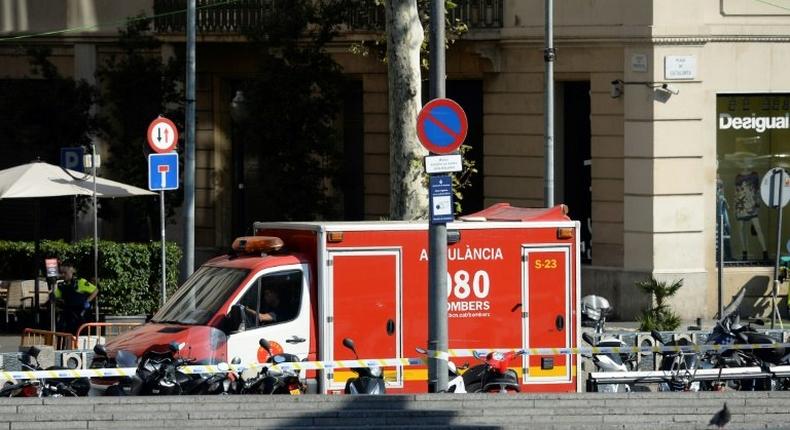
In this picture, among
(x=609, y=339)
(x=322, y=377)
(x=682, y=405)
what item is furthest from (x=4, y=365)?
(x=682, y=405)

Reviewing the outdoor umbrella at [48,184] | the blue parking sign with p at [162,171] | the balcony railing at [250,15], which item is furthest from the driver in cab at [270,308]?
the balcony railing at [250,15]

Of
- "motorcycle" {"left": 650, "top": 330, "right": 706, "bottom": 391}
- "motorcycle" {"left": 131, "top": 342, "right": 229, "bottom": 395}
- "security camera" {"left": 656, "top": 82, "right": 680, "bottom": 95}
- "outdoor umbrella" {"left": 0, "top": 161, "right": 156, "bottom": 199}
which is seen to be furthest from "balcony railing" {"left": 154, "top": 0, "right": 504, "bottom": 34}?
"motorcycle" {"left": 131, "top": 342, "right": 229, "bottom": 395}

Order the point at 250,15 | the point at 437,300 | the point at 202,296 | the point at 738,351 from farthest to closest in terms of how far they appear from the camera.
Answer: the point at 250,15 < the point at 738,351 < the point at 202,296 < the point at 437,300

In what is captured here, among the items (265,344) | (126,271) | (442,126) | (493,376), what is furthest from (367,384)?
(126,271)

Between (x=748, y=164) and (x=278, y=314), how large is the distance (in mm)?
13233

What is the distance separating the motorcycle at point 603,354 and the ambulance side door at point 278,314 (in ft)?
9.32

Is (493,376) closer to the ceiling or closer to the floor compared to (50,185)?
closer to the floor

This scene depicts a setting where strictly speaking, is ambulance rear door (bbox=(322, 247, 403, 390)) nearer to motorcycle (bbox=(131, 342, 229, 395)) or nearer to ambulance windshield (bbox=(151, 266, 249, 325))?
ambulance windshield (bbox=(151, 266, 249, 325))

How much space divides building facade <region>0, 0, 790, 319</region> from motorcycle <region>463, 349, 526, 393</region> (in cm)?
1085

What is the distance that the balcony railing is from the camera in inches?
1050

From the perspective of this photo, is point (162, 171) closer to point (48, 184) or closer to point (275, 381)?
point (48, 184)

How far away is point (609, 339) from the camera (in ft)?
53.3

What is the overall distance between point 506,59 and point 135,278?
7936 millimetres

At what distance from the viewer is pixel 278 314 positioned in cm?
1449
